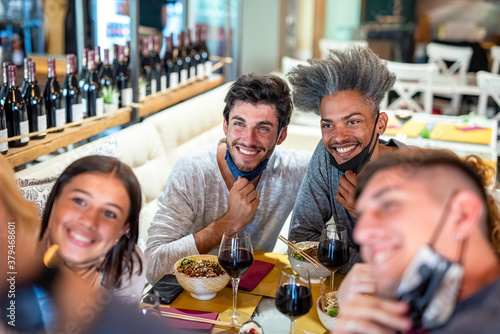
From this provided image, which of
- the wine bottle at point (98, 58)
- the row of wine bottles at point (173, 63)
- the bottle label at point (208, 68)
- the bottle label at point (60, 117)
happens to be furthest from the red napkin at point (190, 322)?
the bottle label at point (208, 68)

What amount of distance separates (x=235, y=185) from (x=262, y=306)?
1.67ft

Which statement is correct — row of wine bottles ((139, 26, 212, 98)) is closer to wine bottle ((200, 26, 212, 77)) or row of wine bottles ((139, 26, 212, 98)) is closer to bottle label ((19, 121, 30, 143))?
wine bottle ((200, 26, 212, 77))

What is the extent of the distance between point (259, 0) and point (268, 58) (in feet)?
1.70

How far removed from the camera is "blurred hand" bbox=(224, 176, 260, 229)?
177 cm

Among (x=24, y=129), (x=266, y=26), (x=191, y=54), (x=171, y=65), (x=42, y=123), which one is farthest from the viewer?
(x=266, y=26)

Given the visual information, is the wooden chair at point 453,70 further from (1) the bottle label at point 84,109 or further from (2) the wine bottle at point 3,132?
(2) the wine bottle at point 3,132

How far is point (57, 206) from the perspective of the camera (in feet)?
3.04

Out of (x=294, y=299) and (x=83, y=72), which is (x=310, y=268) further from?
(x=83, y=72)

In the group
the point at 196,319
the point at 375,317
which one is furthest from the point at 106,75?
the point at 375,317

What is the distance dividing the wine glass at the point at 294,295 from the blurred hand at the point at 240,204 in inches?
24.7

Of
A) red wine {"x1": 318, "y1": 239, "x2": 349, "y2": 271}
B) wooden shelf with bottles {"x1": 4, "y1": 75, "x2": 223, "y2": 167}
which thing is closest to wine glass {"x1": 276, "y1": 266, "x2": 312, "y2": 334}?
red wine {"x1": 318, "y1": 239, "x2": 349, "y2": 271}

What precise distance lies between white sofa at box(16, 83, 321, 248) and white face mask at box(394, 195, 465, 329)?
1.38m

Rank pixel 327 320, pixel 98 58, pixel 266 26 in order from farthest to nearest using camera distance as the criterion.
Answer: pixel 266 26 < pixel 98 58 < pixel 327 320

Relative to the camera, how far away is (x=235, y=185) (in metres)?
1.79
